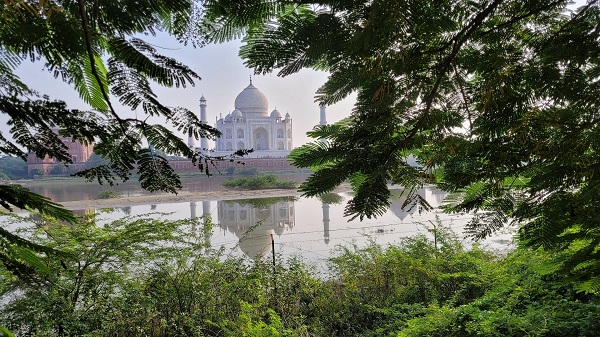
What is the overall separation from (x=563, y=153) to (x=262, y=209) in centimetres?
818

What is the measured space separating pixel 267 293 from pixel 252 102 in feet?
70.3

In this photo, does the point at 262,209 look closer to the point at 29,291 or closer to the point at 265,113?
the point at 29,291

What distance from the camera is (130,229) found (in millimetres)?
2758

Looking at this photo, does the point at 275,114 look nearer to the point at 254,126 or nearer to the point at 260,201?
the point at 254,126

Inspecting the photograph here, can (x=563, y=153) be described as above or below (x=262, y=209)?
above

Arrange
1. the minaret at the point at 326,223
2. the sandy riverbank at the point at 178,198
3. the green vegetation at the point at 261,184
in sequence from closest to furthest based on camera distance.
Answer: the minaret at the point at 326,223 → the sandy riverbank at the point at 178,198 → the green vegetation at the point at 261,184

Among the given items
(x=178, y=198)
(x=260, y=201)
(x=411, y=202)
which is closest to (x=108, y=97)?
(x=411, y=202)

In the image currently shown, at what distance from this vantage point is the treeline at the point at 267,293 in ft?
6.68

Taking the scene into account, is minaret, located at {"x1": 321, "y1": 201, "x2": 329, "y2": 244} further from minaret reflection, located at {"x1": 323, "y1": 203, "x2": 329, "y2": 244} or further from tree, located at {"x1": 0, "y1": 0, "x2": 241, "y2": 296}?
tree, located at {"x1": 0, "y1": 0, "x2": 241, "y2": 296}

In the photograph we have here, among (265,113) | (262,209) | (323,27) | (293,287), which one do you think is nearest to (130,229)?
(293,287)

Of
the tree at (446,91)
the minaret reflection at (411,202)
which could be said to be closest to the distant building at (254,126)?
the minaret reflection at (411,202)

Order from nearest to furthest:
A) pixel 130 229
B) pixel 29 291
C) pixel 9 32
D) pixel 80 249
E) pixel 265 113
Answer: pixel 9 32 → pixel 29 291 → pixel 80 249 → pixel 130 229 → pixel 265 113

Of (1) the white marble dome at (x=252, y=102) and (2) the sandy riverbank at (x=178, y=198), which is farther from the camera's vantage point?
(1) the white marble dome at (x=252, y=102)

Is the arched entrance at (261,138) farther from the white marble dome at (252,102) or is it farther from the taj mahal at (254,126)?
the white marble dome at (252,102)
